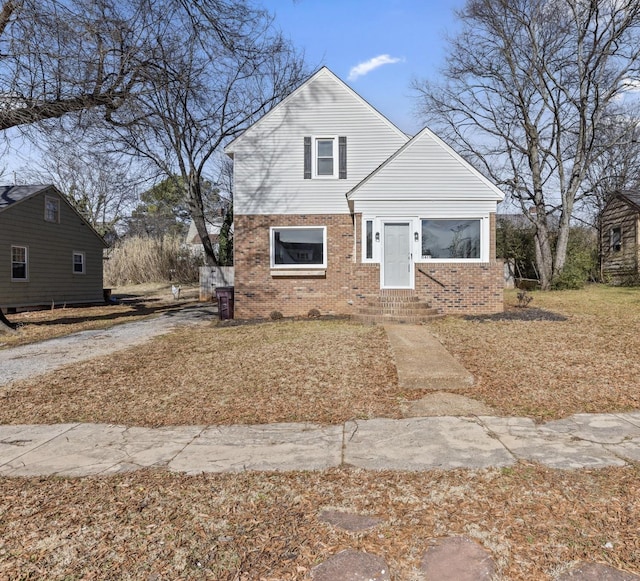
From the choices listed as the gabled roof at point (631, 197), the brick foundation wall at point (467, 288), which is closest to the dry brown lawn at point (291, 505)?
the brick foundation wall at point (467, 288)

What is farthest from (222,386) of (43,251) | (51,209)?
(51,209)

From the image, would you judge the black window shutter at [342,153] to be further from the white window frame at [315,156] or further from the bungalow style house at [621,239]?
the bungalow style house at [621,239]

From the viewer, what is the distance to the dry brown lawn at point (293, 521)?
2.38 m

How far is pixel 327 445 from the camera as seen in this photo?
412 cm

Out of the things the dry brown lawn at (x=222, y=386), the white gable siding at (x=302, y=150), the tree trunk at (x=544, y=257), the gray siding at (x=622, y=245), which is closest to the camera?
the dry brown lawn at (x=222, y=386)

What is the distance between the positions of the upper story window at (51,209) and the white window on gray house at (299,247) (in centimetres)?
1291

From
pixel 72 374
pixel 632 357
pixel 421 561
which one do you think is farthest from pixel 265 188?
pixel 421 561

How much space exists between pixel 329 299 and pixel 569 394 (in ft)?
28.3

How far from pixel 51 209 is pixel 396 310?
17.6 meters

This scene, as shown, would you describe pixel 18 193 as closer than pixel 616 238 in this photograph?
Yes

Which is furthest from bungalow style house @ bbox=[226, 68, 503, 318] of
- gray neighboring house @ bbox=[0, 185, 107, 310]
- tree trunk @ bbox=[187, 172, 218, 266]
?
gray neighboring house @ bbox=[0, 185, 107, 310]

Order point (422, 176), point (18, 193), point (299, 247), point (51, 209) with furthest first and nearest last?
point (51, 209)
point (18, 193)
point (299, 247)
point (422, 176)

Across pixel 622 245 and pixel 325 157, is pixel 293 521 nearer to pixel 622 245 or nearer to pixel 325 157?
pixel 325 157

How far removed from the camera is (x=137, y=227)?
4922 centimetres
